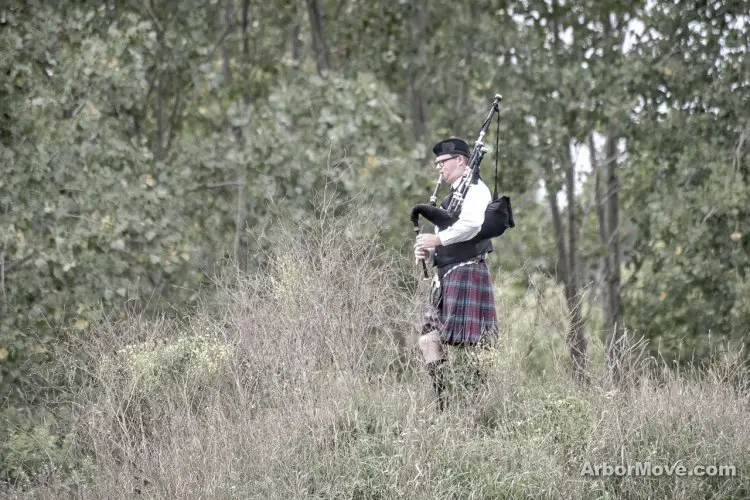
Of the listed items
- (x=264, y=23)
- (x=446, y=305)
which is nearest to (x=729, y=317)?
(x=446, y=305)

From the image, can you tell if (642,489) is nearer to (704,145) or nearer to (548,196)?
(704,145)

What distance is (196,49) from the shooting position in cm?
1395

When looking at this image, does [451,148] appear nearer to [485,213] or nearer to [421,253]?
[485,213]

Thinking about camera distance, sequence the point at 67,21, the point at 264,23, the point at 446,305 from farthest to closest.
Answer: the point at 264,23 → the point at 67,21 → the point at 446,305

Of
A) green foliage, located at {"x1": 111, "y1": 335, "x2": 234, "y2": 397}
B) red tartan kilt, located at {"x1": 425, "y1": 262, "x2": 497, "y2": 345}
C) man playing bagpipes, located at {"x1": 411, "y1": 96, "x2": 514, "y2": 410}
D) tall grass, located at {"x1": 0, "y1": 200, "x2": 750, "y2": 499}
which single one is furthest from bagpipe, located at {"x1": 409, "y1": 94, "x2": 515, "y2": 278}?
green foliage, located at {"x1": 111, "y1": 335, "x2": 234, "y2": 397}

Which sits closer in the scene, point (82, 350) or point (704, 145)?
point (82, 350)

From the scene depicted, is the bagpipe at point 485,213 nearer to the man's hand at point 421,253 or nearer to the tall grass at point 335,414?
the man's hand at point 421,253

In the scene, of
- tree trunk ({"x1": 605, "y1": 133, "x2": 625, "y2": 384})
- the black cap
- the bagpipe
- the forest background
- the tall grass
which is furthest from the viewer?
tree trunk ({"x1": 605, "y1": 133, "x2": 625, "y2": 384})

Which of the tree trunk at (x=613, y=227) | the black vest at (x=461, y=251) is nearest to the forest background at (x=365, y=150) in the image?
the tree trunk at (x=613, y=227)

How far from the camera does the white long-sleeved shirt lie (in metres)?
7.50

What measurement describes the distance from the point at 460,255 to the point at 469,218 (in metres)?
0.29

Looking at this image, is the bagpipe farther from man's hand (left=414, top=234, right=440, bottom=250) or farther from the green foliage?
the green foliage

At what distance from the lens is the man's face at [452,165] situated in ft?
25.2

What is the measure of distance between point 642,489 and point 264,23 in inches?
461
